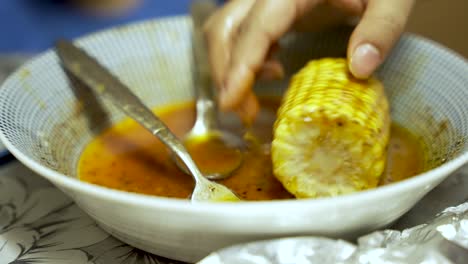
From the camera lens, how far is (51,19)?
Result: 3.16m

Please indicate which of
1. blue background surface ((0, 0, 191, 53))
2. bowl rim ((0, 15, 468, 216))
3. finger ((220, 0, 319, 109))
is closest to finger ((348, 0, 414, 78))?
finger ((220, 0, 319, 109))

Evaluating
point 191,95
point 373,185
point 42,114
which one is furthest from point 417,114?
point 42,114

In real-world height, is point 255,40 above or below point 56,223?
above

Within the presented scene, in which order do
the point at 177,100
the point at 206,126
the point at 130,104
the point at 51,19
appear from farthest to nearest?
the point at 51,19 < the point at 177,100 < the point at 206,126 < the point at 130,104

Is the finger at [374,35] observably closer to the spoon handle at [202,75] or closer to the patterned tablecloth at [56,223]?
the patterned tablecloth at [56,223]

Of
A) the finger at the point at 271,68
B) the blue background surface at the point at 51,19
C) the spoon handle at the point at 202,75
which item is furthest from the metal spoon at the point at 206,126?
the blue background surface at the point at 51,19

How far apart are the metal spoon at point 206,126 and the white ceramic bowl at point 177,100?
0.15 feet

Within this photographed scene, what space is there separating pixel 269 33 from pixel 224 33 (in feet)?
0.50

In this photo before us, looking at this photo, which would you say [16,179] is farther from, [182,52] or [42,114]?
[182,52]

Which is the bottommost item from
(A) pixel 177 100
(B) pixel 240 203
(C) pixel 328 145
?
(A) pixel 177 100

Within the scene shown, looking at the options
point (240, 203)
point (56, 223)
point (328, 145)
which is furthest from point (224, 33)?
point (240, 203)

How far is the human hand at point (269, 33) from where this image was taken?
0.92 m

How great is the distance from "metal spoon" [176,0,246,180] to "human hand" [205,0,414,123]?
0.19 ft

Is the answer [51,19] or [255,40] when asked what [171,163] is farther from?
A: [51,19]
